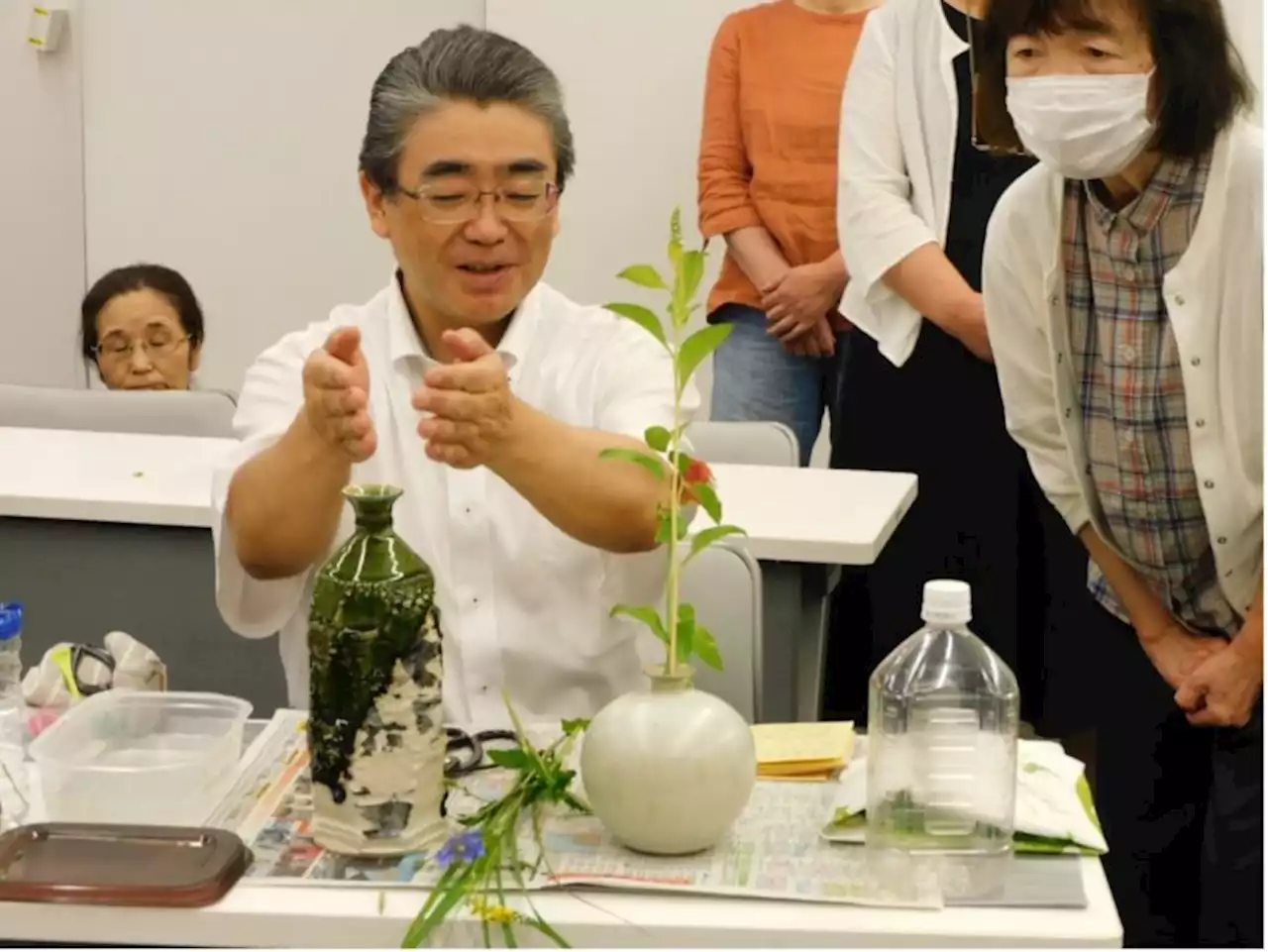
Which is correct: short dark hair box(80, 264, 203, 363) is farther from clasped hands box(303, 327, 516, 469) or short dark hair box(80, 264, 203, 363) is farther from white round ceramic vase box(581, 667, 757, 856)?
white round ceramic vase box(581, 667, 757, 856)

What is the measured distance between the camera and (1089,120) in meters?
1.68

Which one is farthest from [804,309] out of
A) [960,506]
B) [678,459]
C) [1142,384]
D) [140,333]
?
[678,459]

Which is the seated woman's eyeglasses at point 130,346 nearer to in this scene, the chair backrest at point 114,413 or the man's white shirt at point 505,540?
the chair backrest at point 114,413

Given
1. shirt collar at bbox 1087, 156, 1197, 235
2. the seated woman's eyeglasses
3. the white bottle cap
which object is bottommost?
the white bottle cap

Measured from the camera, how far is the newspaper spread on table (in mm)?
1004

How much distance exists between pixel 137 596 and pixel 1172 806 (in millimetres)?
1444

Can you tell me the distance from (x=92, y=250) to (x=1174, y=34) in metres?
3.47

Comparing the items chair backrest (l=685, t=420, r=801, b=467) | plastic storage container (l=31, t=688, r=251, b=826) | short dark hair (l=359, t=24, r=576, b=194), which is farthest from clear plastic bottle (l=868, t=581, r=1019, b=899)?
chair backrest (l=685, t=420, r=801, b=467)

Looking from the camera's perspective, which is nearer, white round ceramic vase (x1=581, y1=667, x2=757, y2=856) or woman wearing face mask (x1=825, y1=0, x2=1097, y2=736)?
white round ceramic vase (x1=581, y1=667, x2=757, y2=856)

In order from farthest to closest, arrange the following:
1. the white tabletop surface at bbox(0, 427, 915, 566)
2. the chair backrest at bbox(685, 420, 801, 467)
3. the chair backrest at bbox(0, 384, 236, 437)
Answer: the chair backrest at bbox(0, 384, 236, 437) → the chair backrest at bbox(685, 420, 801, 467) → the white tabletop surface at bbox(0, 427, 915, 566)

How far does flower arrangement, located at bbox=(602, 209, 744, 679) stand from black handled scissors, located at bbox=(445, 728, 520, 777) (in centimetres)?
20

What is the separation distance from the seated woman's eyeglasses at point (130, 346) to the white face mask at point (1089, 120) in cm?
210

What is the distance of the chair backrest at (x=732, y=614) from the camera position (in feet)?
5.14

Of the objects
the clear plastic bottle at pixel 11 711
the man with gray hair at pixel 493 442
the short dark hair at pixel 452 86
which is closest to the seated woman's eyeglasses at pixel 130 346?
the man with gray hair at pixel 493 442
